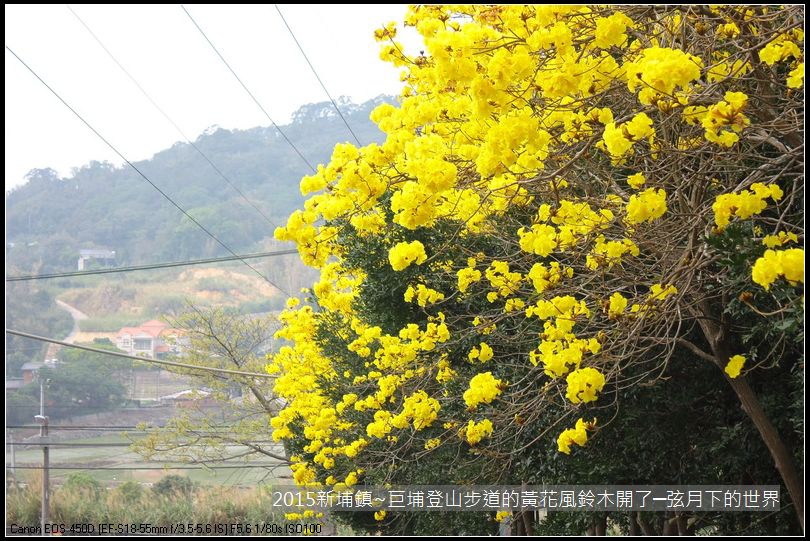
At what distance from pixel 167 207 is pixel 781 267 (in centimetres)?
2718

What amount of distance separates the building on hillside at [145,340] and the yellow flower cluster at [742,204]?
2137cm

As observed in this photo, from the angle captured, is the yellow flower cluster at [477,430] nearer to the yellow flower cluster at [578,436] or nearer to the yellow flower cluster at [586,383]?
the yellow flower cluster at [578,436]

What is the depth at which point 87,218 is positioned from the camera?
86.3ft

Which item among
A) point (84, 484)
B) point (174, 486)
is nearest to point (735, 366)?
point (174, 486)

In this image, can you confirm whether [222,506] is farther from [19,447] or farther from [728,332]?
[728,332]

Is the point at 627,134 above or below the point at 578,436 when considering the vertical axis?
above

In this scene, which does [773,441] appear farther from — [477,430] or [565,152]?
[565,152]

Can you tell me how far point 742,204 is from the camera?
216cm

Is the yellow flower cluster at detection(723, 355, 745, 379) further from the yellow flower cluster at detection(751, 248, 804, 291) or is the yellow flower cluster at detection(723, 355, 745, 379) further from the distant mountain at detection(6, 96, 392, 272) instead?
the distant mountain at detection(6, 96, 392, 272)

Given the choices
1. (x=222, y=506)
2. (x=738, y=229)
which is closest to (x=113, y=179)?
(x=222, y=506)

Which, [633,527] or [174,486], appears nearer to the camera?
[633,527]

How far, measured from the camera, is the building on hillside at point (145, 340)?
23297mm

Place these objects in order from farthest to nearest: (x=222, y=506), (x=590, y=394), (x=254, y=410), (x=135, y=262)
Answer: (x=135, y=262) < (x=222, y=506) < (x=254, y=410) < (x=590, y=394)

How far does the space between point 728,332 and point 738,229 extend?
1.62 metres
